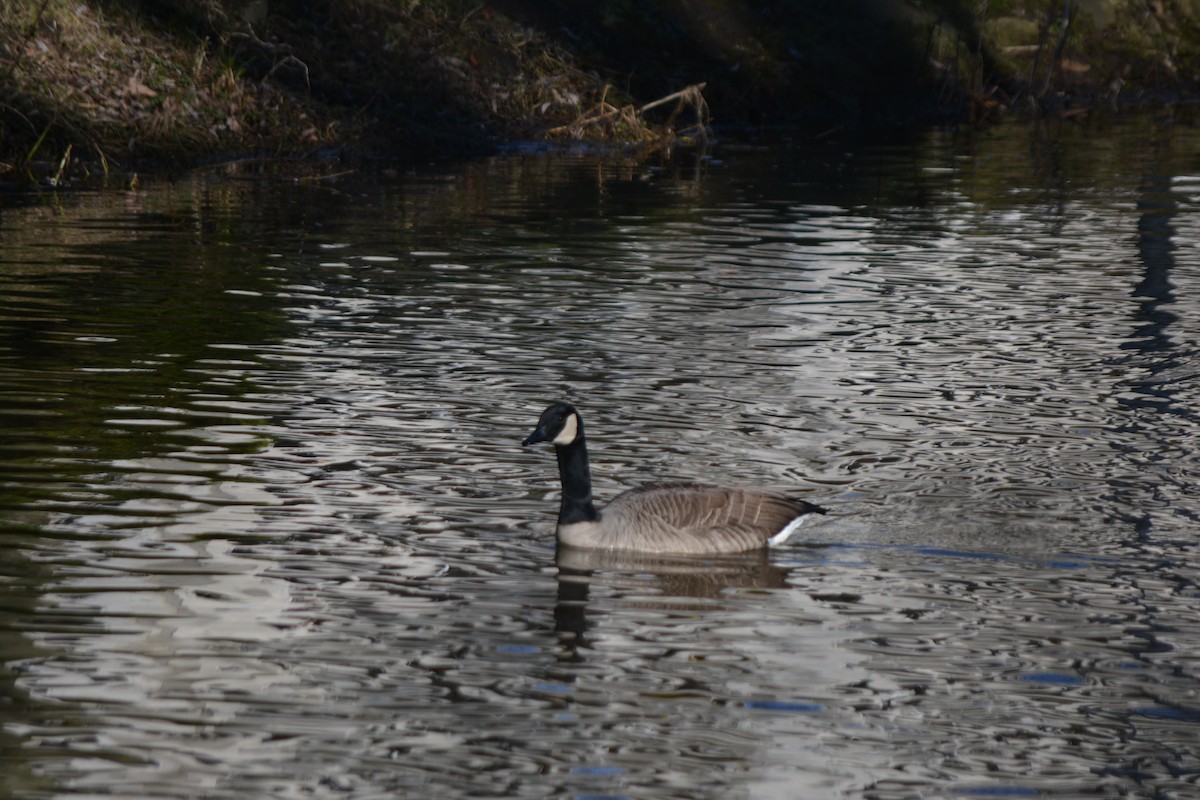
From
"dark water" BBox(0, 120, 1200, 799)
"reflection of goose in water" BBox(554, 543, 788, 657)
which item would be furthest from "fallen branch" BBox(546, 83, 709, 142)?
"reflection of goose in water" BBox(554, 543, 788, 657)

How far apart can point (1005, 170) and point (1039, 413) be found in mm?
18775

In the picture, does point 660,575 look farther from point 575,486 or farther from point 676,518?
point 575,486

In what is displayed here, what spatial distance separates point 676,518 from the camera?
32.9 ft

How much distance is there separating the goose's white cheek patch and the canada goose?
0.08 meters

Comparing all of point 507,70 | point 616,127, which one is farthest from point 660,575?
point 507,70

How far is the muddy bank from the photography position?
29.3 metres

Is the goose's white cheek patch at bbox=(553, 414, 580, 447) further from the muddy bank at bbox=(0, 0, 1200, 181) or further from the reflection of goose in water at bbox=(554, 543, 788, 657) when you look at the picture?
the muddy bank at bbox=(0, 0, 1200, 181)

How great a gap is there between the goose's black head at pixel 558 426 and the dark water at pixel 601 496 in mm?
666

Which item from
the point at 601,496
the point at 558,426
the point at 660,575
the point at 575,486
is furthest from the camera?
the point at 601,496

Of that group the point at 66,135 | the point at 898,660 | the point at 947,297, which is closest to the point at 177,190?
the point at 66,135

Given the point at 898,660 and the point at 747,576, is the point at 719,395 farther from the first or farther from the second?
the point at 898,660

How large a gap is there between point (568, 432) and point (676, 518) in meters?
0.88

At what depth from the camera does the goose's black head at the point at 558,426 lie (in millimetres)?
10219

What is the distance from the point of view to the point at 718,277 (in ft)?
65.6
